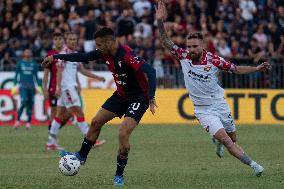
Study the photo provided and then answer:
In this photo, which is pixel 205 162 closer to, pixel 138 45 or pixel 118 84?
pixel 118 84

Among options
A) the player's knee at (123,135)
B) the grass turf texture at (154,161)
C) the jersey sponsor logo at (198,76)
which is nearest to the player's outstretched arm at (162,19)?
the jersey sponsor logo at (198,76)

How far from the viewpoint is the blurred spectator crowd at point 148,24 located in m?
28.1

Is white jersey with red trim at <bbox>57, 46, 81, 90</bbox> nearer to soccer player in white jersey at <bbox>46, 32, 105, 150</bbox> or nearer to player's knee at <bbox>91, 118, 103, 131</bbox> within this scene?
soccer player in white jersey at <bbox>46, 32, 105, 150</bbox>

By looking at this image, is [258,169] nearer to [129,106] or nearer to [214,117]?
[214,117]

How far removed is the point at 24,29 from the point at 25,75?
18.9 ft

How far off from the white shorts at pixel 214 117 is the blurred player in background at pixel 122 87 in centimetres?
125

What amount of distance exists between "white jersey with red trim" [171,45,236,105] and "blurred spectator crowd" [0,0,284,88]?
13.6m

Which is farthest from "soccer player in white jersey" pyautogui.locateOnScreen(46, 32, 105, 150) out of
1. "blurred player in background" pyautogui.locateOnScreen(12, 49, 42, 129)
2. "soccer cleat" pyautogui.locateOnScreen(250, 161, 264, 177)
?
"soccer cleat" pyautogui.locateOnScreen(250, 161, 264, 177)

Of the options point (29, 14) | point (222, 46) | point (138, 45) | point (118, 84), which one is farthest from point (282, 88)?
point (118, 84)

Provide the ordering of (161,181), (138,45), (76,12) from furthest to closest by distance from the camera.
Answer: (76,12) < (138,45) < (161,181)

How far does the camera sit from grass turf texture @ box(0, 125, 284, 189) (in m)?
12.2

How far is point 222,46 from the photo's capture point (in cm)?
2795

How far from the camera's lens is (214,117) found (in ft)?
44.0

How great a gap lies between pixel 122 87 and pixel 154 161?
3.32 m
